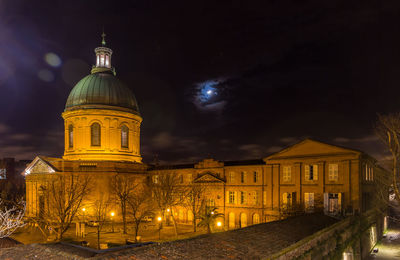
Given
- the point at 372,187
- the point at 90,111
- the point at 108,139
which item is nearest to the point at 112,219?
the point at 108,139

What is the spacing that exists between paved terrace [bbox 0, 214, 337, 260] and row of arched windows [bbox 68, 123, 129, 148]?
38.0 meters

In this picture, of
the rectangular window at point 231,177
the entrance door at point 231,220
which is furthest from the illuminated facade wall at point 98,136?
the entrance door at point 231,220

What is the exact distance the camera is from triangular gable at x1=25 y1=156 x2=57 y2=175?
153 feet

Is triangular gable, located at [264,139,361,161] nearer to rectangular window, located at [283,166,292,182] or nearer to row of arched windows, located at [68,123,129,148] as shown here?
rectangular window, located at [283,166,292,182]

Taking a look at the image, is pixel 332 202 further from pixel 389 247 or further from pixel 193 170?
pixel 193 170

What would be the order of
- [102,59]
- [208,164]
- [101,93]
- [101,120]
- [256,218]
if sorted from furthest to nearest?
[102,59] → [101,93] → [101,120] → [208,164] → [256,218]

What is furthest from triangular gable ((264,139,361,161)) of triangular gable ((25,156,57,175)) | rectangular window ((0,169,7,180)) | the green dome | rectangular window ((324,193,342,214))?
rectangular window ((0,169,7,180))

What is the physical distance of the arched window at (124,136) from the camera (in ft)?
177

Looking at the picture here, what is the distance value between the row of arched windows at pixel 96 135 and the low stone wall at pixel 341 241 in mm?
37159

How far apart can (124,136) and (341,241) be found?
38.9 metres

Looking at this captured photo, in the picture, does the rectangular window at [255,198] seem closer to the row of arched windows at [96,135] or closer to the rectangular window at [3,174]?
the row of arched windows at [96,135]

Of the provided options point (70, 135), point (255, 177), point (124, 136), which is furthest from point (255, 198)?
point (70, 135)

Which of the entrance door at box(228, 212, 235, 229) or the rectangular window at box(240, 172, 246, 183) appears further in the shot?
the entrance door at box(228, 212, 235, 229)

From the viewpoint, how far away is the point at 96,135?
51656 millimetres
